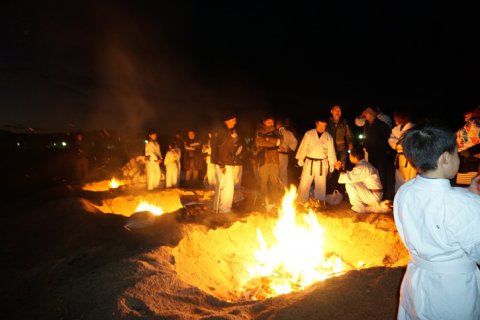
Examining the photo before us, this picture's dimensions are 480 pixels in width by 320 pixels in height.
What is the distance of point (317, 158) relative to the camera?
6.59m

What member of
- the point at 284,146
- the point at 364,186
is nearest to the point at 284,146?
the point at 284,146

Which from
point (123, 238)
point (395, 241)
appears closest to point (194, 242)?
point (123, 238)

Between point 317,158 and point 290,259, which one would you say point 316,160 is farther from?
point 290,259

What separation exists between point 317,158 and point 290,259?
249 centimetres

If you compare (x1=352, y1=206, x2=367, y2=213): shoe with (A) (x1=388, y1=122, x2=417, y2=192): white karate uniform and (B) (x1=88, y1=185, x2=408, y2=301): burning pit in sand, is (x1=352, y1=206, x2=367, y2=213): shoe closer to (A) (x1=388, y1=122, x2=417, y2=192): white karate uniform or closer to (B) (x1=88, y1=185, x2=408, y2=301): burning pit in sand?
(B) (x1=88, y1=185, x2=408, y2=301): burning pit in sand

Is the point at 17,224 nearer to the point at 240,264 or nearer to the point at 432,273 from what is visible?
the point at 240,264

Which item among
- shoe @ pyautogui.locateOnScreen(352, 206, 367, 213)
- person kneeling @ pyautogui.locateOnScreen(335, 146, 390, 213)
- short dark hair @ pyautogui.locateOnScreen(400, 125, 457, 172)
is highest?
short dark hair @ pyautogui.locateOnScreen(400, 125, 457, 172)

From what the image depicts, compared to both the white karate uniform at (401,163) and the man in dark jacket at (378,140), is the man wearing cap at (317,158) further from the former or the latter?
the white karate uniform at (401,163)

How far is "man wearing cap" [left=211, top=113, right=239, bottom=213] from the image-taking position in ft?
21.4

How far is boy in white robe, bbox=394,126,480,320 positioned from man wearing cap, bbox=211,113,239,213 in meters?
4.95

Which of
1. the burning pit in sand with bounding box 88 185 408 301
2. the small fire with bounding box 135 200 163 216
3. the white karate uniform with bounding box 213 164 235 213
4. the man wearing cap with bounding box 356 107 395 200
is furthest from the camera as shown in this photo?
the small fire with bounding box 135 200 163 216

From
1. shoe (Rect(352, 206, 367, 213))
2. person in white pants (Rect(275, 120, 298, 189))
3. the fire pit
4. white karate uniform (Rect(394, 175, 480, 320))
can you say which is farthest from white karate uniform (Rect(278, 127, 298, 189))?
white karate uniform (Rect(394, 175, 480, 320))

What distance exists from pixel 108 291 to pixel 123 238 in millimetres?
1929

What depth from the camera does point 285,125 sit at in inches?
329
